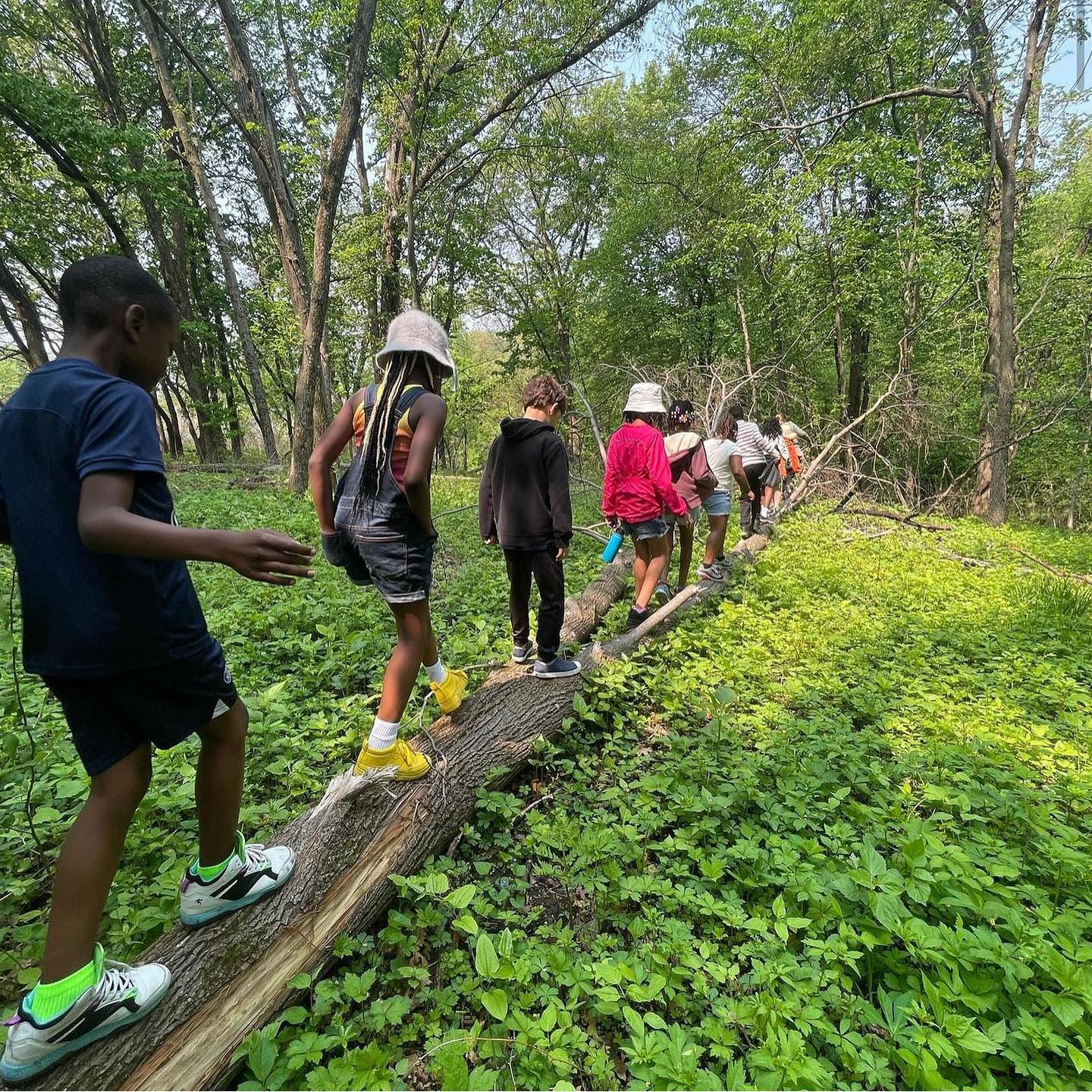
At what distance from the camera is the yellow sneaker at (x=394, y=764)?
239 cm

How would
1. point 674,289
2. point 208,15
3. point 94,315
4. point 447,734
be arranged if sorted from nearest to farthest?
point 94,315 < point 447,734 < point 208,15 < point 674,289

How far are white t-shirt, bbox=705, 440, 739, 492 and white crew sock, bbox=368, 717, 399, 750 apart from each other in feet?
15.8

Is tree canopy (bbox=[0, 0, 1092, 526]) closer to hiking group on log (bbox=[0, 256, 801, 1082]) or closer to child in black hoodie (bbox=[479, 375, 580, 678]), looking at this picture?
child in black hoodie (bbox=[479, 375, 580, 678])

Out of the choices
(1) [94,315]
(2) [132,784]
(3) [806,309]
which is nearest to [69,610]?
(2) [132,784]

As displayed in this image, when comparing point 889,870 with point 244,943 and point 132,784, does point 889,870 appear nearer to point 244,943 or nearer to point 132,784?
point 244,943

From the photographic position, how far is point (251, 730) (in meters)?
2.93

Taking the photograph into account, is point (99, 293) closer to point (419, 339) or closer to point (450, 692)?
point (419, 339)

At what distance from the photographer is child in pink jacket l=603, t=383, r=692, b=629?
448 centimetres

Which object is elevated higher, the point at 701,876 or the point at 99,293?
the point at 99,293

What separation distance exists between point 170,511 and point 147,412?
308mm

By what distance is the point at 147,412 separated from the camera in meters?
1.39

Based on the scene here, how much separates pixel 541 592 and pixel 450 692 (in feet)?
2.68

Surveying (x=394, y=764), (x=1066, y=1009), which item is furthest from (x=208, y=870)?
(x=1066, y=1009)

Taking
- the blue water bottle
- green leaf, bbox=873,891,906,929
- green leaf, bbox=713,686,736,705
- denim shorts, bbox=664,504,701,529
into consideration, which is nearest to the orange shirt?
green leaf, bbox=713,686,736,705
